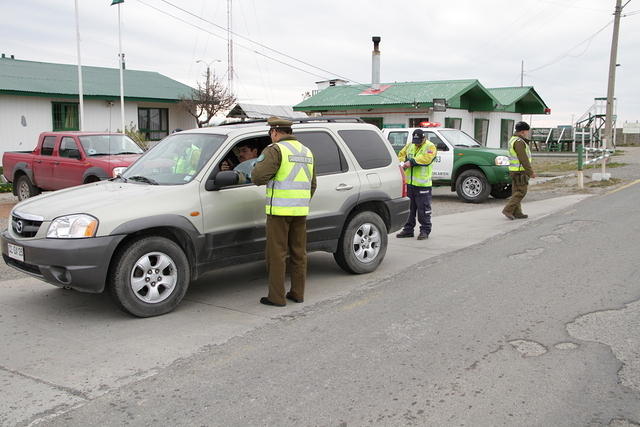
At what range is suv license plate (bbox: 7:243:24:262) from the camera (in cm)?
541

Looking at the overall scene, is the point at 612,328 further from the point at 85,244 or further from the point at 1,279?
the point at 1,279

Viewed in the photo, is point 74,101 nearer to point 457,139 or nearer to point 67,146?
point 67,146

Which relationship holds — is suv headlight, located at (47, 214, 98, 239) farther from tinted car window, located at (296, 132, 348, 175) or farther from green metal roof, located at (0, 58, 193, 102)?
green metal roof, located at (0, 58, 193, 102)

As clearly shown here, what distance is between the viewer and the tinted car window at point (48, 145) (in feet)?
43.7

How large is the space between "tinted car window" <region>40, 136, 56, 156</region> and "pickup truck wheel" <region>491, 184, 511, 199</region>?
1055 cm

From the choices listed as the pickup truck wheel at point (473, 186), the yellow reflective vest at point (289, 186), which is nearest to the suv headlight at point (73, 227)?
the yellow reflective vest at point (289, 186)

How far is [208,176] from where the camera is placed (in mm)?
5949

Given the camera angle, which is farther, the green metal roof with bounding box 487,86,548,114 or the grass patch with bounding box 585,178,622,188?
the green metal roof with bounding box 487,86,548,114

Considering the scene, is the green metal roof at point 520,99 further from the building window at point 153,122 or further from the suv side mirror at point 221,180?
the suv side mirror at point 221,180

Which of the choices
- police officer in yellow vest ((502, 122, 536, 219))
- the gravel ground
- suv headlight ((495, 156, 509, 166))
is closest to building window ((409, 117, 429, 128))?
the gravel ground

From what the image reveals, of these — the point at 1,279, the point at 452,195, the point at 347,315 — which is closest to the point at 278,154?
the point at 347,315

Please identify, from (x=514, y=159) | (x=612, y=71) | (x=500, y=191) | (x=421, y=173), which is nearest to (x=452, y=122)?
(x=612, y=71)

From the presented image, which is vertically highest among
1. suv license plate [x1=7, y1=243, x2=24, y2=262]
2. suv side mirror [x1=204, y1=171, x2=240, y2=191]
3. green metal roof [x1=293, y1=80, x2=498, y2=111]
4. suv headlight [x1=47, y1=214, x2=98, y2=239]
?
green metal roof [x1=293, y1=80, x2=498, y2=111]

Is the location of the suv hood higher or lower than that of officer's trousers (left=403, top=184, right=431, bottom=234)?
higher
